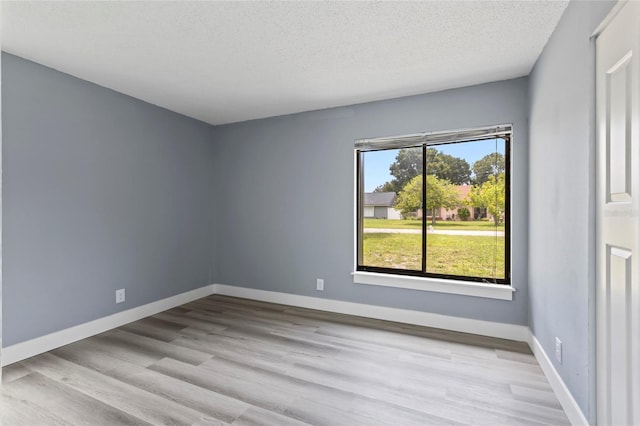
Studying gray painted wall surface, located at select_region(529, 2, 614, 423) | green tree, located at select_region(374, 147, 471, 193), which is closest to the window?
green tree, located at select_region(374, 147, 471, 193)

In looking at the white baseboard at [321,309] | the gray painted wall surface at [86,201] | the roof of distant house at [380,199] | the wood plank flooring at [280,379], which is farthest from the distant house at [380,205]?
the gray painted wall surface at [86,201]

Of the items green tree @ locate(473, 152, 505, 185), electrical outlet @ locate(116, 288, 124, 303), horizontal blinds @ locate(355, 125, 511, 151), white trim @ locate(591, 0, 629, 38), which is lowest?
electrical outlet @ locate(116, 288, 124, 303)

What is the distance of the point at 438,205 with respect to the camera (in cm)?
323

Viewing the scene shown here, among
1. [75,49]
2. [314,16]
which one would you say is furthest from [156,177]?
[314,16]

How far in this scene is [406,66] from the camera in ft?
8.53

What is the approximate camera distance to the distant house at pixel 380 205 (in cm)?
346

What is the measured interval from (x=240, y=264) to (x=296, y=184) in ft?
4.37

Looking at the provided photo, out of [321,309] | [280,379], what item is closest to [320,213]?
[321,309]

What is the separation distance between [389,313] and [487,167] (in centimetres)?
175

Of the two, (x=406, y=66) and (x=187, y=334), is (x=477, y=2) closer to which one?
(x=406, y=66)

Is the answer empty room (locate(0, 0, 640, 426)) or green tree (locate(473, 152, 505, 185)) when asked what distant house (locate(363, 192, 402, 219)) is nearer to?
empty room (locate(0, 0, 640, 426))

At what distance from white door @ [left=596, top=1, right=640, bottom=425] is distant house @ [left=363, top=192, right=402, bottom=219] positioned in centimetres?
200

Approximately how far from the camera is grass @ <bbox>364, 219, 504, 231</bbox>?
305cm

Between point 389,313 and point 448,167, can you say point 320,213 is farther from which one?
point 448,167
